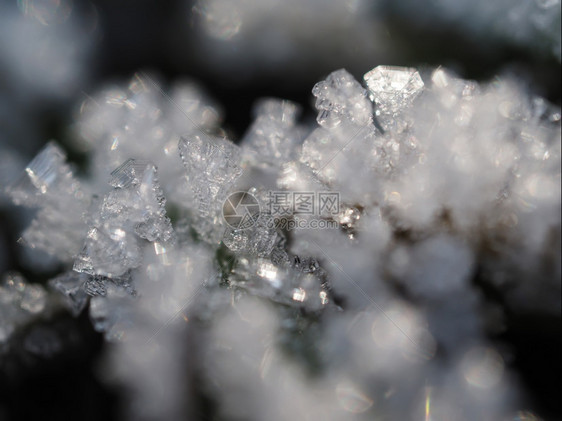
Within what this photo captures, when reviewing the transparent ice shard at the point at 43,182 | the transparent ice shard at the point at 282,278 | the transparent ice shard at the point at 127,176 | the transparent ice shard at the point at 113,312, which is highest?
the transparent ice shard at the point at 43,182

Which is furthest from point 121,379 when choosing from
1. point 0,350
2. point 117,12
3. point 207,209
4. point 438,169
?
point 117,12

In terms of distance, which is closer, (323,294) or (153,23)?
(323,294)

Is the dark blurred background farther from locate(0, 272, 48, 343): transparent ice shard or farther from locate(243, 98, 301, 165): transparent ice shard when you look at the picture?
locate(243, 98, 301, 165): transparent ice shard

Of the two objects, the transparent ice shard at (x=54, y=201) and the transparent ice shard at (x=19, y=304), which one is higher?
the transparent ice shard at (x=54, y=201)

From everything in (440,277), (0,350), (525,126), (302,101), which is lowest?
(0,350)

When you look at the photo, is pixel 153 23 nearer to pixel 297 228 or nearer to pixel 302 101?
pixel 302 101

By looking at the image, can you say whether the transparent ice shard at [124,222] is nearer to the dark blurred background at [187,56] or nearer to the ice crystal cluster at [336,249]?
the ice crystal cluster at [336,249]

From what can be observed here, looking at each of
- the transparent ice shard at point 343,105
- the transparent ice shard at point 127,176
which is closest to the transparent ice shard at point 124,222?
the transparent ice shard at point 127,176
